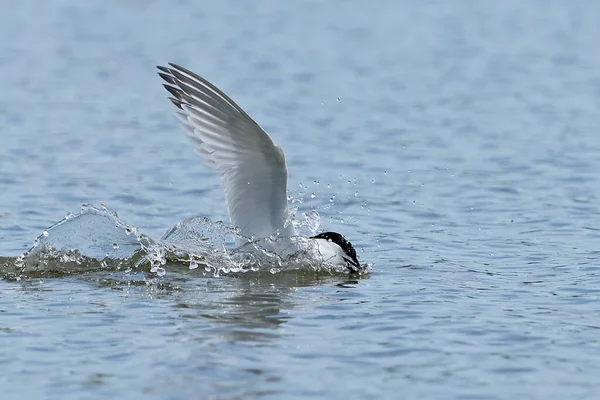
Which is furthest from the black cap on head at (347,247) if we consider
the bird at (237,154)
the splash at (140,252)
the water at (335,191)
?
the bird at (237,154)

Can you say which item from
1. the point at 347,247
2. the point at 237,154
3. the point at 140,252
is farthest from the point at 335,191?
the point at 237,154

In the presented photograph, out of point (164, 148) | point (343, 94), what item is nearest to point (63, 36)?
point (343, 94)

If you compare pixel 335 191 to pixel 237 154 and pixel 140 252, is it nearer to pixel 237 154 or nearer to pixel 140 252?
pixel 140 252

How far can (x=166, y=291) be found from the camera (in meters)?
7.29

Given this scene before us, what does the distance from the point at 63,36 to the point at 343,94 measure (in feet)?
17.8

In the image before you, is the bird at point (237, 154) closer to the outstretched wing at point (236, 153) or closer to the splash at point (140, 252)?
the outstretched wing at point (236, 153)

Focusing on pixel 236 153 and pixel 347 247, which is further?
pixel 347 247

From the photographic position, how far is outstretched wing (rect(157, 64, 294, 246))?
292 inches

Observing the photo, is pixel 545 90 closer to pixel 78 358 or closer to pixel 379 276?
pixel 379 276

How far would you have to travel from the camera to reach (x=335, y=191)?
419 inches

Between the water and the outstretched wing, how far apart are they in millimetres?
440

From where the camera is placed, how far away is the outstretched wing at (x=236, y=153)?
7410 millimetres

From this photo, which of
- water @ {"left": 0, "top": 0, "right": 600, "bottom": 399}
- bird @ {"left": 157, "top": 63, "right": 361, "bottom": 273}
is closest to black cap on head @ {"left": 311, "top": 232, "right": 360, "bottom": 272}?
water @ {"left": 0, "top": 0, "right": 600, "bottom": 399}

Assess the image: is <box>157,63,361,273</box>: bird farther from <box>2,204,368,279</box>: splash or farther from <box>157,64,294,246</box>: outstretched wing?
<box>2,204,368,279</box>: splash
